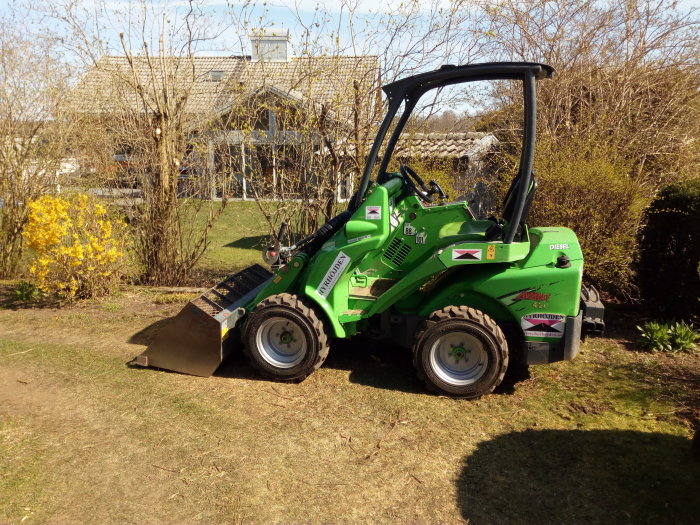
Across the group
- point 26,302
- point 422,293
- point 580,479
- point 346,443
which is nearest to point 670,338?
point 422,293

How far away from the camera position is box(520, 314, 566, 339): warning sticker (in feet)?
14.7

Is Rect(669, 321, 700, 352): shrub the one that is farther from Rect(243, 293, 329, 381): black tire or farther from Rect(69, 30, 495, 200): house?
Rect(69, 30, 495, 200): house

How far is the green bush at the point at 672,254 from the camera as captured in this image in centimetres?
578

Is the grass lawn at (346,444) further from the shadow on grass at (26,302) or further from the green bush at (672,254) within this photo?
the shadow on grass at (26,302)

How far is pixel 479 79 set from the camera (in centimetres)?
478

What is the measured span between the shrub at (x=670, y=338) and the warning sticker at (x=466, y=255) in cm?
245

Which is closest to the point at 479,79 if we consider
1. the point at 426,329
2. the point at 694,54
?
the point at 426,329

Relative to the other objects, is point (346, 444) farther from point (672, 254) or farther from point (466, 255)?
point (672, 254)

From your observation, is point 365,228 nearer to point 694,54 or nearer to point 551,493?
point 551,493

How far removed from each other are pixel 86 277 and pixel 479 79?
5.53m

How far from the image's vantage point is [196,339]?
16.6 feet

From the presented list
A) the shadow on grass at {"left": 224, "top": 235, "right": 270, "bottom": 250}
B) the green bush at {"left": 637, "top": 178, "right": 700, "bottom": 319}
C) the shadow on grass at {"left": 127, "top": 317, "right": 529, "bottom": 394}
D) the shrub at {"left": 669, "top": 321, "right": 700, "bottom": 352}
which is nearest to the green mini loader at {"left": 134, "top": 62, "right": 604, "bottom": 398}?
the shadow on grass at {"left": 127, "top": 317, "right": 529, "bottom": 394}

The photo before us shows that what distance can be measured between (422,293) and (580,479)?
6.72 ft

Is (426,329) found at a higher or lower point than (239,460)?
higher
